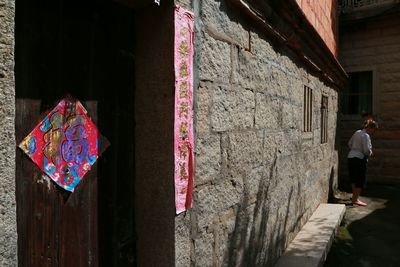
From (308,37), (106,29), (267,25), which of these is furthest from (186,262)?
(308,37)

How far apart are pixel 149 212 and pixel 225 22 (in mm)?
1164

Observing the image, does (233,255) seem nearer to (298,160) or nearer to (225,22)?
(225,22)

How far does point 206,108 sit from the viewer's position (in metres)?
1.96

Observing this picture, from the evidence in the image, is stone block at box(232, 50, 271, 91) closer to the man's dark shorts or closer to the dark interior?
the dark interior

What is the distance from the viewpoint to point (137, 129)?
1.77 m

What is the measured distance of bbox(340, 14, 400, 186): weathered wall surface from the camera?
874cm

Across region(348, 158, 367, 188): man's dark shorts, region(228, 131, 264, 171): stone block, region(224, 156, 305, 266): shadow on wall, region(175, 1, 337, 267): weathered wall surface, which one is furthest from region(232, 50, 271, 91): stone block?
region(348, 158, 367, 188): man's dark shorts

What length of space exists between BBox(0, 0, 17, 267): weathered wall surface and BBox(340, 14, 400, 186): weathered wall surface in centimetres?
931

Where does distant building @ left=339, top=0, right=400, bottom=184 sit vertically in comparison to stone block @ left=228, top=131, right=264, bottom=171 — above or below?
above

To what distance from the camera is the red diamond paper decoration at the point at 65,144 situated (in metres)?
1.31

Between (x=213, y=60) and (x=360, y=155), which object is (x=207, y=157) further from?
(x=360, y=155)

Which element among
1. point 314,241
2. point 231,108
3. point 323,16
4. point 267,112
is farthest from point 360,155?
point 231,108

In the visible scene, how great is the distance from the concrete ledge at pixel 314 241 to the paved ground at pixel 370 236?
0.29 meters

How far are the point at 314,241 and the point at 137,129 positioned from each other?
2.99m
